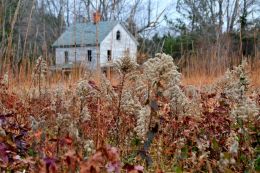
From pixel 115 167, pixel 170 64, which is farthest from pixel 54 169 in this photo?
pixel 170 64

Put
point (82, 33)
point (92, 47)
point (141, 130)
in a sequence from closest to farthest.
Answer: point (141, 130), point (82, 33), point (92, 47)

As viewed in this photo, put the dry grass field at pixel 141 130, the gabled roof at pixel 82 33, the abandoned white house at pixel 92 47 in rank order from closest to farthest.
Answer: the dry grass field at pixel 141 130
the abandoned white house at pixel 92 47
the gabled roof at pixel 82 33

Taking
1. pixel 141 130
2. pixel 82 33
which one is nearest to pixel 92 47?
pixel 82 33

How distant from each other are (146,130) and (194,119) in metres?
0.72

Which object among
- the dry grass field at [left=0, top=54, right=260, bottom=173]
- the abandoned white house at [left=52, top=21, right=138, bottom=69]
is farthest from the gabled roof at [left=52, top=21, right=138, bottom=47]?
the dry grass field at [left=0, top=54, right=260, bottom=173]

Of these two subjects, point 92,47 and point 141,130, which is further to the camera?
point 92,47

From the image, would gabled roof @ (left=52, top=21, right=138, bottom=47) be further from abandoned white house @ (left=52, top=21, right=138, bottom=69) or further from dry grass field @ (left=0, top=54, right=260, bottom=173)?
dry grass field @ (left=0, top=54, right=260, bottom=173)

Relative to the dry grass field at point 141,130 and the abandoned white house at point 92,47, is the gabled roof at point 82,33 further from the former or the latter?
the dry grass field at point 141,130

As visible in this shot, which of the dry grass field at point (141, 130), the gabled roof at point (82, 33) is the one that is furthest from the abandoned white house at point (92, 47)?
the dry grass field at point (141, 130)

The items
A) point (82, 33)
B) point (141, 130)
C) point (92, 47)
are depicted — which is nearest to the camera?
point (141, 130)

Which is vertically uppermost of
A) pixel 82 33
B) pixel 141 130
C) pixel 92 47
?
pixel 82 33

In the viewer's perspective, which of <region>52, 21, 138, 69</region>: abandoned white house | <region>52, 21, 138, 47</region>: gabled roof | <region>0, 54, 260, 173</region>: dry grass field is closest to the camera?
<region>0, 54, 260, 173</region>: dry grass field

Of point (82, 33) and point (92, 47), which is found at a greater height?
point (82, 33)

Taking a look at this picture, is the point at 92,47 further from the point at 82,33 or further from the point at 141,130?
the point at 141,130
